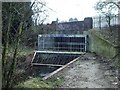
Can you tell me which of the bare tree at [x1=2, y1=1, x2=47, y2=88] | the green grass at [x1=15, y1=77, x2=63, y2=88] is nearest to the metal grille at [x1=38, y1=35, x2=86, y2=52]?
the green grass at [x1=15, y1=77, x2=63, y2=88]

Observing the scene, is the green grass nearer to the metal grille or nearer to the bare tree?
the bare tree

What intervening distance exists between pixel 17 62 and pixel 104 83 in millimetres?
3339

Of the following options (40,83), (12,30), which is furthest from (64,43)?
(12,30)

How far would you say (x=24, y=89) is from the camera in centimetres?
483

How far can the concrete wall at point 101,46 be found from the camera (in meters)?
11.6

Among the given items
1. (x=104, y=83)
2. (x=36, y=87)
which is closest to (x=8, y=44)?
(x=36, y=87)

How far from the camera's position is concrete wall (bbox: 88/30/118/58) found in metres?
11.6

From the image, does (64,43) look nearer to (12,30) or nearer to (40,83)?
(40,83)

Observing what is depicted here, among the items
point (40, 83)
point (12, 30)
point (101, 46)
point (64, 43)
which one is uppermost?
point (12, 30)

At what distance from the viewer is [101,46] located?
14.8 m

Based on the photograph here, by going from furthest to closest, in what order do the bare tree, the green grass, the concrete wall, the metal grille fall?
the metal grille, the concrete wall, the green grass, the bare tree

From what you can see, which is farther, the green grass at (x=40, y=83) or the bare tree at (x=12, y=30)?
the green grass at (x=40, y=83)

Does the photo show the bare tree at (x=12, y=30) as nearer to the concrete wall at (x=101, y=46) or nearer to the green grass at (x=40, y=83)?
the green grass at (x=40, y=83)

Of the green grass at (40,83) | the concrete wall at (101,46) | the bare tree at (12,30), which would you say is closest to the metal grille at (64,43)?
the concrete wall at (101,46)
